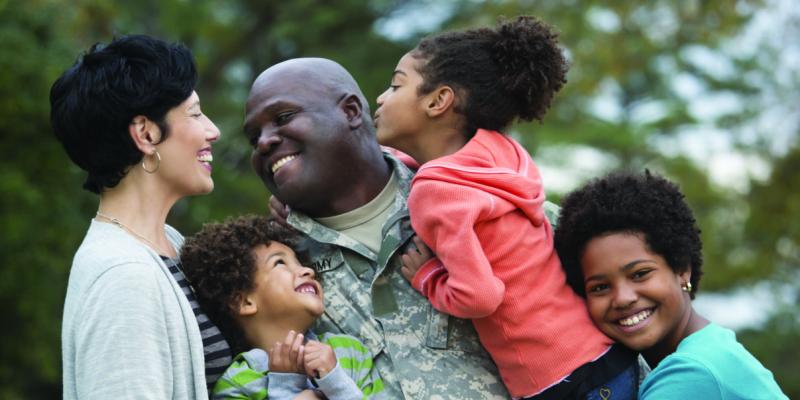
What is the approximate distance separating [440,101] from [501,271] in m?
0.85

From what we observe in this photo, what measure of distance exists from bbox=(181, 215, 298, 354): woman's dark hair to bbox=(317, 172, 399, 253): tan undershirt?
34 centimetres

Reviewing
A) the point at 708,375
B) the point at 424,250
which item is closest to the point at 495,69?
the point at 424,250

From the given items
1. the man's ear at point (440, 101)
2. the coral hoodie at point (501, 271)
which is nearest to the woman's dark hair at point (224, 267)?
the coral hoodie at point (501, 271)

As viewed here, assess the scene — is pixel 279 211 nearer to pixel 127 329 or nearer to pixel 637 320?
pixel 127 329

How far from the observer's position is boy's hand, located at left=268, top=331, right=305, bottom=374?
4.46 meters

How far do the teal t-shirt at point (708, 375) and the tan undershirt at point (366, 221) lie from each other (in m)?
1.35

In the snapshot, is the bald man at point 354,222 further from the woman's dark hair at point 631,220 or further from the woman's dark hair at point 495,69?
the woman's dark hair at point 631,220

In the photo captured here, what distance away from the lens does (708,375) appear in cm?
432

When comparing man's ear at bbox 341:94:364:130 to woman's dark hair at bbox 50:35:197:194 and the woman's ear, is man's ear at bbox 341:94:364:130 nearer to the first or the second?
woman's dark hair at bbox 50:35:197:194

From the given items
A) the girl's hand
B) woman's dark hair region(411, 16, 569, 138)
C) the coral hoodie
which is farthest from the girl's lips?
the girl's hand

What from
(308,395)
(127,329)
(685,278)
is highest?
(685,278)

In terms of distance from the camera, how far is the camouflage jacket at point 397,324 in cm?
473

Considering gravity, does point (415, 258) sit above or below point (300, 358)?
above

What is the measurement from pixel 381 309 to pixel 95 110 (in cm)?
145
